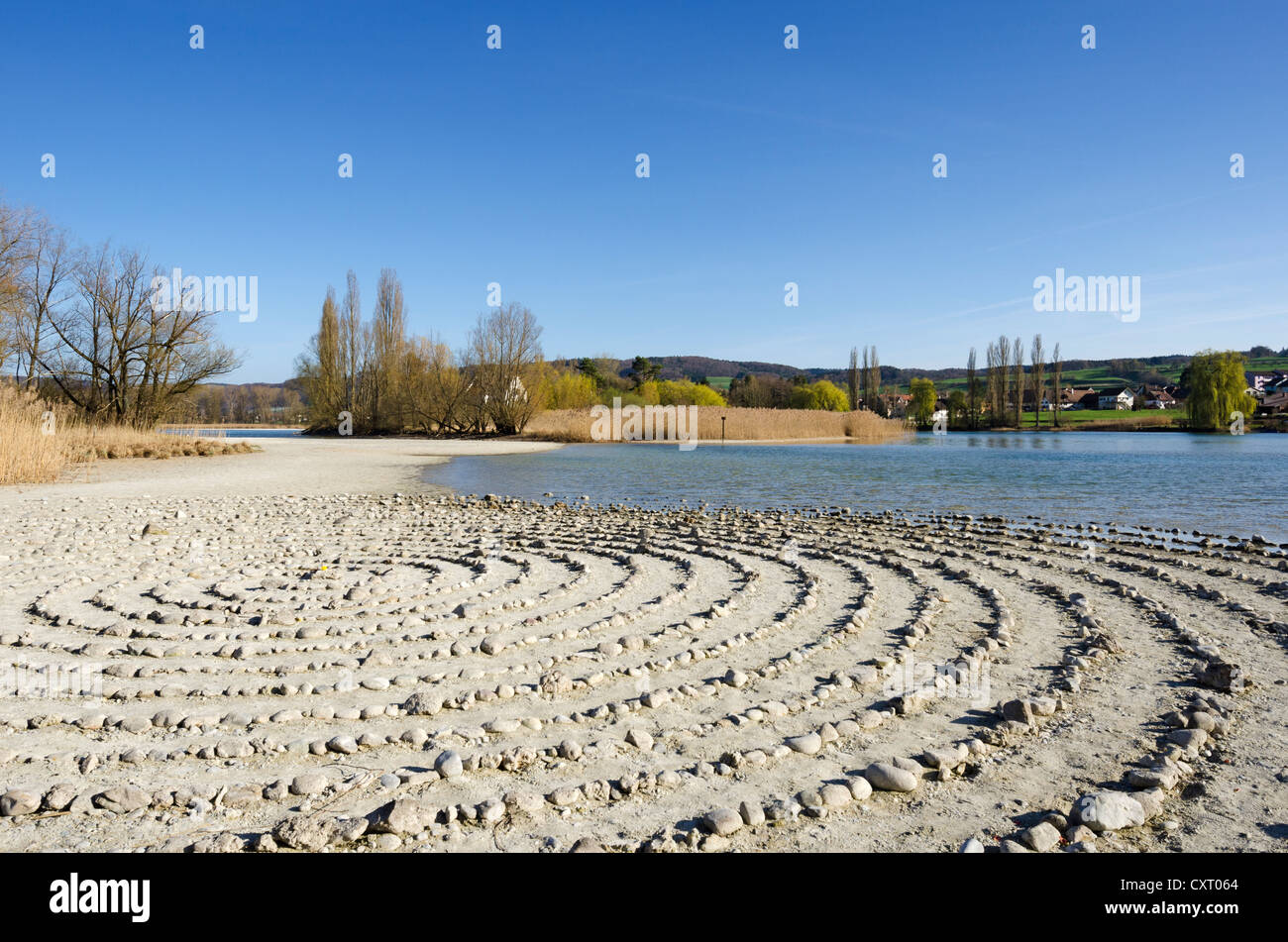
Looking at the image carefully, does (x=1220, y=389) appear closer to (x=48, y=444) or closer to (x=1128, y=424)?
(x=1128, y=424)

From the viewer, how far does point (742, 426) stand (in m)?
54.2

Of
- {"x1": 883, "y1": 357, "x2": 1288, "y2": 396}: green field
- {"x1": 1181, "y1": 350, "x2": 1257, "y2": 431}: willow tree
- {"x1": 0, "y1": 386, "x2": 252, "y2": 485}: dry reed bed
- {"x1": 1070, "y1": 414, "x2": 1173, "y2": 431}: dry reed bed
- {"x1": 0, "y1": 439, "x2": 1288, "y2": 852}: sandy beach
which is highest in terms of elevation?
{"x1": 883, "y1": 357, "x2": 1288, "y2": 396}: green field

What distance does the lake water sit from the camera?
1584 cm

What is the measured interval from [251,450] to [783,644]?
35.3m

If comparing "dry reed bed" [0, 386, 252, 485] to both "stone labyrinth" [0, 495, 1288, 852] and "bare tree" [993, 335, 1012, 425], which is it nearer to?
"stone labyrinth" [0, 495, 1288, 852]

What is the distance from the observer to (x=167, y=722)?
4.23m

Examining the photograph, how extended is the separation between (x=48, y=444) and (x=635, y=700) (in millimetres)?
21163

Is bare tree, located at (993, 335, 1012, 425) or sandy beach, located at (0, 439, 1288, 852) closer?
sandy beach, located at (0, 439, 1288, 852)

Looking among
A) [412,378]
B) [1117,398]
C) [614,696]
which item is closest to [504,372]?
[412,378]

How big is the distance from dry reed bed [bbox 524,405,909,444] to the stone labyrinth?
44.7 meters

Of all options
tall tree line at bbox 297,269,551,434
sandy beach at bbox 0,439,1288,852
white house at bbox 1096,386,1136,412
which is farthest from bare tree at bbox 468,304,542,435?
white house at bbox 1096,386,1136,412
